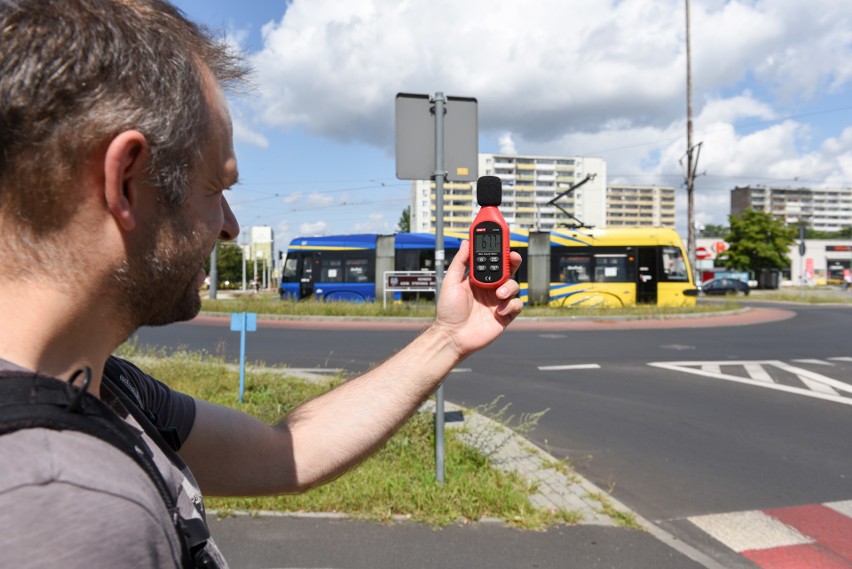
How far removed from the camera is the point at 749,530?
4.04 m

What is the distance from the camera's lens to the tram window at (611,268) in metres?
24.1

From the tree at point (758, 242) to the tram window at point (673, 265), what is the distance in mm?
35923

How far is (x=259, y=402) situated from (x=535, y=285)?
719 inches

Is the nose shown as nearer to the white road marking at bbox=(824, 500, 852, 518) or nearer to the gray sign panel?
the gray sign panel

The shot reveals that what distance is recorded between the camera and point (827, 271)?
284 feet

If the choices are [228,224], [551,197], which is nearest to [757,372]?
[228,224]

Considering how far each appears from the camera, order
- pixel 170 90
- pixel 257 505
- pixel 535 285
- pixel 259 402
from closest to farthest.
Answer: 1. pixel 170 90
2. pixel 257 505
3. pixel 259 402
4. pixel 535 285

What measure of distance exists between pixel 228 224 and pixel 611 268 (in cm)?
2407

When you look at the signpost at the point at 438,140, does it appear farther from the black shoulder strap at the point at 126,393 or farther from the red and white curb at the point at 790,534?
the black shoulder strap at the point at 126,393

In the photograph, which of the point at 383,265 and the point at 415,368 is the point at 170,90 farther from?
the point at 383,265

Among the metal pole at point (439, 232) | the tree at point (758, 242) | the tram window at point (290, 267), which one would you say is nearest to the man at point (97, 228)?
the metal pole at point (439, 232)

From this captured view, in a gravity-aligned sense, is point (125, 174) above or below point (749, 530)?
above

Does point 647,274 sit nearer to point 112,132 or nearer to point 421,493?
point 421,493

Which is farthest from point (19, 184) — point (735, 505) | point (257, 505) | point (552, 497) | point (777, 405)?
point (777, 405)
